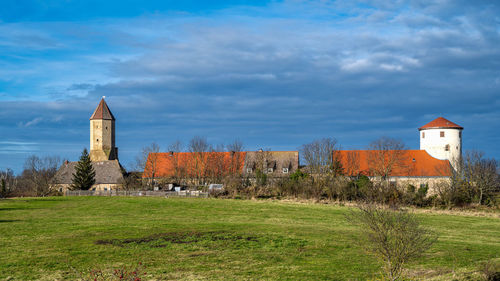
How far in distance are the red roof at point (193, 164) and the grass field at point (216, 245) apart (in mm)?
38847

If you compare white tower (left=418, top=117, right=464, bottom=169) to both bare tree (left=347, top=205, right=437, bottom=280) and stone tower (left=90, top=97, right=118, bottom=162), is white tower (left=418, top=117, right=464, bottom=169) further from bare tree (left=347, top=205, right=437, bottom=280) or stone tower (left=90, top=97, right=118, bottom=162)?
bare tree (left=347, top=205, right=437, bottom=280)

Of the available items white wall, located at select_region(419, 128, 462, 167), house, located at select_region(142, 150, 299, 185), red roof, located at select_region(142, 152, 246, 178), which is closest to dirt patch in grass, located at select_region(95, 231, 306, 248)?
house, located at select_region(142, 150, 299, 185)

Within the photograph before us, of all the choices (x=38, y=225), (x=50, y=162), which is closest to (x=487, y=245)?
(x=38, y=225)

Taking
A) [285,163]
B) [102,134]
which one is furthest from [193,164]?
[102,134]

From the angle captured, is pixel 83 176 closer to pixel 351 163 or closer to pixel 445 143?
pixel 351 163

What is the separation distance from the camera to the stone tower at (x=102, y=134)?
94.0 metres

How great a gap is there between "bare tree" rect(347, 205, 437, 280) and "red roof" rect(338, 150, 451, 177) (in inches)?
2358

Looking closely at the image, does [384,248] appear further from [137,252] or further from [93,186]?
[93,186]

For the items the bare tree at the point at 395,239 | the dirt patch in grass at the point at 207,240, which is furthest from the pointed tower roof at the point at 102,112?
the bare tree at the point at 395,239

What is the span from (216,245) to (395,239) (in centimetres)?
1122

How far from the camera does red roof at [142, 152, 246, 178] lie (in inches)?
3051

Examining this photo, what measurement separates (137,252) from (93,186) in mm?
63521

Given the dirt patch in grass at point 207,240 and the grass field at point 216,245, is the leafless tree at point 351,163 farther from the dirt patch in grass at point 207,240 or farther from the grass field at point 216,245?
the dirt patch in grass at point 207,240

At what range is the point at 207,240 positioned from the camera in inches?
903
